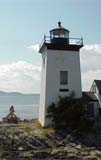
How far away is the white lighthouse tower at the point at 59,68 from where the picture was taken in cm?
2528

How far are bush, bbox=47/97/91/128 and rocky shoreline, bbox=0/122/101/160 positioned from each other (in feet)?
2.33

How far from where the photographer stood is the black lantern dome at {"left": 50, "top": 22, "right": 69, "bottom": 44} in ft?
84.5

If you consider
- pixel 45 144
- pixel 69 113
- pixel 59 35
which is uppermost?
pixel 59 35

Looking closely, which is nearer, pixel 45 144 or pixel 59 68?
pixel 45 144

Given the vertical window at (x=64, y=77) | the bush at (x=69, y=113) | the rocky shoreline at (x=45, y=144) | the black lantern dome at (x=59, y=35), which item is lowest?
the rocky shoreline at (x=45, y=144)

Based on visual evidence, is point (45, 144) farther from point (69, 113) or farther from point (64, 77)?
point (64, 77)

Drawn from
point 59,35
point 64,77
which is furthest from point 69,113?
point 59,35

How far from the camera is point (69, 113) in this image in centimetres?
2356

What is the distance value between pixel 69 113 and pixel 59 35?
6.58 meters

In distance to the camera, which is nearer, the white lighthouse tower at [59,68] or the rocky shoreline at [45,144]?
the rocky shoreline at [45,144]

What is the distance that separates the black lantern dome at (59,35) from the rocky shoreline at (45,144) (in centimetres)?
723

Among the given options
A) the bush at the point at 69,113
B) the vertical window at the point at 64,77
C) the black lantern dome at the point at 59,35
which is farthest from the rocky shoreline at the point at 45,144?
the black lantern dome at the point at 59,35

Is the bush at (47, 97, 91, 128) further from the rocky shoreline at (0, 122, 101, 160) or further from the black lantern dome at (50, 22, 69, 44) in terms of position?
the black lantern dome at (50, 22, 69, 44)

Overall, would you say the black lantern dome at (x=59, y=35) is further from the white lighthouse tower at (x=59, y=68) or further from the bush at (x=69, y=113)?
the bush at (x=69, y=113)
